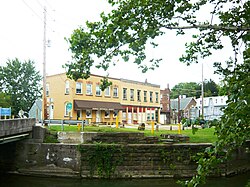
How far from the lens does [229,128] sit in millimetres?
2609

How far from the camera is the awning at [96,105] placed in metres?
29.6

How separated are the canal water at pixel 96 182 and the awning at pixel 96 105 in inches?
613

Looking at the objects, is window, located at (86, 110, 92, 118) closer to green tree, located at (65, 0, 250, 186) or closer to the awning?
the awning

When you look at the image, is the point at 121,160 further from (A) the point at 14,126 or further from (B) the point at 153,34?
(B) the point at 153,34

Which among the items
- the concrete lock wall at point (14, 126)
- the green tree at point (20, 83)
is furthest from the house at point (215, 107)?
the green tree at point (20, 83)

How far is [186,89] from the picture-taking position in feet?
260

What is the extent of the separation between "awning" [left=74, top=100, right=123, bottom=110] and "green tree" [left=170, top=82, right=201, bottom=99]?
47018 millimetres

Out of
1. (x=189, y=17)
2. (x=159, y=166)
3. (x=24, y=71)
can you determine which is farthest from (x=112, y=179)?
(x=24, y=71)

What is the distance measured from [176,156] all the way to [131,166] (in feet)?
7.90

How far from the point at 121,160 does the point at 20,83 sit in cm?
4155

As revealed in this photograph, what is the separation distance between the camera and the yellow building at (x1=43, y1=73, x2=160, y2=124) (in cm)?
3003

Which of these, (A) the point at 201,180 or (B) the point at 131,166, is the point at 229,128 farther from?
(B) the point at 131,166

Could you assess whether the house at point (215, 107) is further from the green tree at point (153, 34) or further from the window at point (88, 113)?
the window at point (88, 113)

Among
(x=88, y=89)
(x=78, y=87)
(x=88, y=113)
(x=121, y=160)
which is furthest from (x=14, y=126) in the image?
(x=88, y=89)
